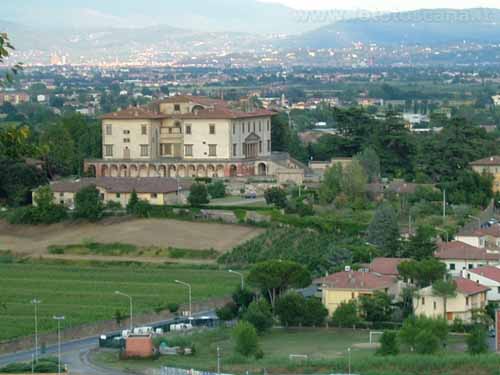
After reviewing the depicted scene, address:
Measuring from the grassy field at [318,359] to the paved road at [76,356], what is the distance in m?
0.42

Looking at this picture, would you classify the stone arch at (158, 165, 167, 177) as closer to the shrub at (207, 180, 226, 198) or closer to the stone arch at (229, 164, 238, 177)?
the stone arch at (229, 164, 238, 177)

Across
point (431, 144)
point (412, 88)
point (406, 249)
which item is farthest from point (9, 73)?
point (412, 88)

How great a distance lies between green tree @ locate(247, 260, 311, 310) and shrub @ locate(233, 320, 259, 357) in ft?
19.2

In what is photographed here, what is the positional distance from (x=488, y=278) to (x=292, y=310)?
5.28m

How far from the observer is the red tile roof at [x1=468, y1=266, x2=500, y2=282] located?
45.0 metres

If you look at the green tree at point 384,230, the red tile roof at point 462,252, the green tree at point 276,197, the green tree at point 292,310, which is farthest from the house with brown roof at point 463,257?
the green tree at point 276,197

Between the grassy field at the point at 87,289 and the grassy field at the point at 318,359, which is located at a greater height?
the grassy field at the point at 318,359

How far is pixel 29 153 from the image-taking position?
2062 cm

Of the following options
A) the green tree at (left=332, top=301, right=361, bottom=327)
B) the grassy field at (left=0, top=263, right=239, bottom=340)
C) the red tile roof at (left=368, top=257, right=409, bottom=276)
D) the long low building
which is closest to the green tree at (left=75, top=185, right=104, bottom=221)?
the long low building

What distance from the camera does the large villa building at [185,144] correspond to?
64500mm

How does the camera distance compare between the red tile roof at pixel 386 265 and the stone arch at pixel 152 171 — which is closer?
the red tile roof at pixel 386 265

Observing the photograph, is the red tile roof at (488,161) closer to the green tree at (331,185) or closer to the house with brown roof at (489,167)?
the house with brown roof at (489,167)

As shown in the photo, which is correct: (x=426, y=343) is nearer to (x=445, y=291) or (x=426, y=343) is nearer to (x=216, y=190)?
(x=445, y=291)

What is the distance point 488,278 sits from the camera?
147 feet
